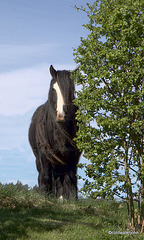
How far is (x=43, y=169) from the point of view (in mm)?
12500

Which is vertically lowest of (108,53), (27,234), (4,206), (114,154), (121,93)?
(27,234)

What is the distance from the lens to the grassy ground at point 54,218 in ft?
26.6

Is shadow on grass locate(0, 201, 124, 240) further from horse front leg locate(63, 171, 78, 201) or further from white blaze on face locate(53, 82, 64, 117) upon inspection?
white blaze on face locate(53, 82, 64, 117)

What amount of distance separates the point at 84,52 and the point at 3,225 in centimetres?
554

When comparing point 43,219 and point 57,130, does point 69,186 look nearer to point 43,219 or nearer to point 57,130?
point 57,130

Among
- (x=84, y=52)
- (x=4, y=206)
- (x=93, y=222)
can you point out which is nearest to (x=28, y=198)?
(x=4, y=206)

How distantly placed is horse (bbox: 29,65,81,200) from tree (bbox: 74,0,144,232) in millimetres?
963

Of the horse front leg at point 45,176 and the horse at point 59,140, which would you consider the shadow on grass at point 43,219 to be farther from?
the horse front leg at point 45,176

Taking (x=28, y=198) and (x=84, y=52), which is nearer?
(x=84, y=52)

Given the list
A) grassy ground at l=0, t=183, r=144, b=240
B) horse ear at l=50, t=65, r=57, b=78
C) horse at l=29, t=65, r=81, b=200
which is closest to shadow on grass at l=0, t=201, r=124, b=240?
grassy ground at l=0, t=183, r=144, b=240

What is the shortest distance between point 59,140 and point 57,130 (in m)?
0.37

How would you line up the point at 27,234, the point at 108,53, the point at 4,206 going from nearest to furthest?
the point at 27,234 → the point at 108,53 → the point at 4,206

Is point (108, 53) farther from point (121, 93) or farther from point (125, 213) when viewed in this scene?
point (125, 213)

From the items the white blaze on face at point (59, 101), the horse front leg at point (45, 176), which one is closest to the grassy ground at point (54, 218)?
the horse front leg at point (45, 176)
